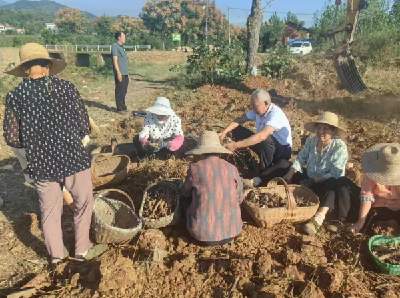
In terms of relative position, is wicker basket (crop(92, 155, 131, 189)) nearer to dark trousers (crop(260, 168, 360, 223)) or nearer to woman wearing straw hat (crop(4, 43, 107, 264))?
woman wearing straw hat (crop(4, 43, 107, 264))

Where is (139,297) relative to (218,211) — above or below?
below

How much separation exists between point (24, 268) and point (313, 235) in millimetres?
2750

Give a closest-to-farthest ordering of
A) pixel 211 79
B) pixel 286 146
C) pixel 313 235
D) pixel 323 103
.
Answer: pixel 313 235 → pixel 286 146 → pixel 323 103 → pixel 211 79

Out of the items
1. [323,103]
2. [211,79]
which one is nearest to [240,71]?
[211,79]

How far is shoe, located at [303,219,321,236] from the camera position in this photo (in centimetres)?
326

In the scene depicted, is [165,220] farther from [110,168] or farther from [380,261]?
[380,261]

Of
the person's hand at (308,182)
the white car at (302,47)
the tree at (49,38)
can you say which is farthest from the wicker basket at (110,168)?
the tree at (49,38)

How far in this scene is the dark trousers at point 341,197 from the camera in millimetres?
3427

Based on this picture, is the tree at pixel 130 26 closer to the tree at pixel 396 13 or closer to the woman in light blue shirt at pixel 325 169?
the tree at pixel 396 13

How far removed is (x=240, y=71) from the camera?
32.9ft

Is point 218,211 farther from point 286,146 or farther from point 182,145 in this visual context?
point 182,145

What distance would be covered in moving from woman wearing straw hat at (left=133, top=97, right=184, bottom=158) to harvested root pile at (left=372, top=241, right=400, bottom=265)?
8.71 ft

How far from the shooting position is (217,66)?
398 inches

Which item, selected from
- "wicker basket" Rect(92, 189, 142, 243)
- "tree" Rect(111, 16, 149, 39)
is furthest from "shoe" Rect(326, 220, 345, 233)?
"tree" Rect(111, 16, 149, 39)
